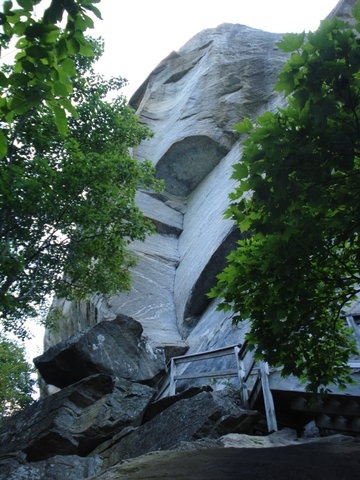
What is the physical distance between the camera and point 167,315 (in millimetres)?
16422

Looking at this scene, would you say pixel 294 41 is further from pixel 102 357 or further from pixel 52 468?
pixel 102 357

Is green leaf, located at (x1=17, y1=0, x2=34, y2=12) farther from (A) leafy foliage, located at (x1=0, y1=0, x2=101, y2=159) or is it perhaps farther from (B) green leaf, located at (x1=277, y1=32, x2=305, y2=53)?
(B) green leaf, located at (x1=277, y1=32, x2=305, y2=53)

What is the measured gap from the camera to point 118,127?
1358 cm

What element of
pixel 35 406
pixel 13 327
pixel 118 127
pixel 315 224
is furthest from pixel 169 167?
pixel 315 224

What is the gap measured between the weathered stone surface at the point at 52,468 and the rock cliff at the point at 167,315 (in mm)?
20

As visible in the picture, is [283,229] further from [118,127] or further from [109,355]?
[118,127]

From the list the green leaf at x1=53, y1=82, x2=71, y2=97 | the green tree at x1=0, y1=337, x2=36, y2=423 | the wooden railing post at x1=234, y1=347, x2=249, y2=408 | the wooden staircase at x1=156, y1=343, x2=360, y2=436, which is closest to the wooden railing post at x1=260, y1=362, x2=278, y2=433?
the wooden staircase at x1=156, y1=343, x2=360, y2=436

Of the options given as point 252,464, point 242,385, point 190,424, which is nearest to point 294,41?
point 252,464

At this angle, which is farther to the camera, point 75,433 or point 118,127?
point 118,127

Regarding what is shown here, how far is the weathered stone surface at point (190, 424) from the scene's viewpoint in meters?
5.39

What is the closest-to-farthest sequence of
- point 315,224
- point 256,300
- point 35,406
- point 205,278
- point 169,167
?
point 315,224 → point 256,300 → point 35,406 → point 205,278 → point 169,167

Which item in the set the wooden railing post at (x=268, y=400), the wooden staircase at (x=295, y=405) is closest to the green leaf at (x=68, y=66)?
the wooden staircase at (x=295, y=405)

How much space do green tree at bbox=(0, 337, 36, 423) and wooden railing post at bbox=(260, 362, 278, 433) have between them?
2176 cm

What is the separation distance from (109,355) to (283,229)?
8.84 meters
